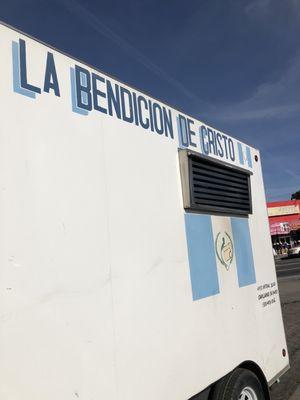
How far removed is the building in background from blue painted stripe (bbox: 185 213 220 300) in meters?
46.3

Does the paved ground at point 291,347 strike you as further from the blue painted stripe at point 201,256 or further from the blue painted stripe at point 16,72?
the blue painted stripe at point 16,72

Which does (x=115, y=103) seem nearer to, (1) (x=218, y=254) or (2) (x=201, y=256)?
(2) (x=201, y=256)

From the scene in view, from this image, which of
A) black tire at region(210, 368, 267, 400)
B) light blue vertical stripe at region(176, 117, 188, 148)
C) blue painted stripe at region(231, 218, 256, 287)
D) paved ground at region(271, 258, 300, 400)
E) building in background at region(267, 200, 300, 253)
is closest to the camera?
black tire at region(210, 368, 267, 400)

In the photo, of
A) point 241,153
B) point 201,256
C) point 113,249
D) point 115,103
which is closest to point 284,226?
point 241,153

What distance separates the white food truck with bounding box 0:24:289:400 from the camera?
7.09 ft

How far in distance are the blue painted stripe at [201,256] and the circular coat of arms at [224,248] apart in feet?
0.31

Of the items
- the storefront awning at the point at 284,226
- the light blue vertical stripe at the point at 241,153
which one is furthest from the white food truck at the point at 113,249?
the storefront awning at the point at 284,226

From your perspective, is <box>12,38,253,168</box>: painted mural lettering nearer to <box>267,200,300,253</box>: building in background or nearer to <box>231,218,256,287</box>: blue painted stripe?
<box>231,218,256,287</box>: blue painted stripe

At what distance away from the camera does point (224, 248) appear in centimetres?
380

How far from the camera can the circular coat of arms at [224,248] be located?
371 cm

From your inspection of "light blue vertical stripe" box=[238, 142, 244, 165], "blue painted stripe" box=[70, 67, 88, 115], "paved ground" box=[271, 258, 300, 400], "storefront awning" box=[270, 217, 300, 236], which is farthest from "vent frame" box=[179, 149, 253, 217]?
"storefront awning" box=[270, 217, 300, 236]

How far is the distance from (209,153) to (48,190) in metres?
1.95

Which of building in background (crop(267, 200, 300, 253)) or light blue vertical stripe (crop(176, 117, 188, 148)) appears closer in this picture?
light blue vertical stripe (crop(176, 117, 188, 148))

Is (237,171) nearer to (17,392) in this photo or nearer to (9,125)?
(9,125)
